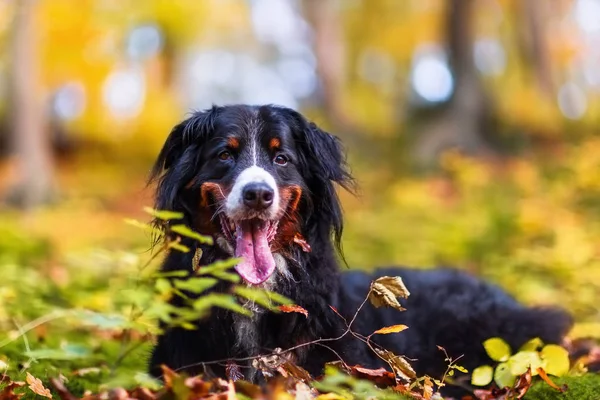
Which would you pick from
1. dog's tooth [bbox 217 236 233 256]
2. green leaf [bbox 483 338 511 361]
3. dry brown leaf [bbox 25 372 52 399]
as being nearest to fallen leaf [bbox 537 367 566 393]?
green leaf [bbox 483 338 511 361]

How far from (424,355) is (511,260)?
135 inches

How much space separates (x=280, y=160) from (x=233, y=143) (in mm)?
281

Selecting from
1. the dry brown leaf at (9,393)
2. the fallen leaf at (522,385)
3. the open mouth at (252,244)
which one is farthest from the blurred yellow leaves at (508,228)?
the dry brown leaf at (9,393)

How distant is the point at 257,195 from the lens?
3445mm

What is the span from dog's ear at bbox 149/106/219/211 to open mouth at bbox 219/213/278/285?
337mm

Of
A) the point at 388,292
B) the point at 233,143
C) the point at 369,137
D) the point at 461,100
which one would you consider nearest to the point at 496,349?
the point at 388,292

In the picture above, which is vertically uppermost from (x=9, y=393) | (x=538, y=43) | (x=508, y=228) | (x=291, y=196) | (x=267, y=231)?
(x=538, y=43)

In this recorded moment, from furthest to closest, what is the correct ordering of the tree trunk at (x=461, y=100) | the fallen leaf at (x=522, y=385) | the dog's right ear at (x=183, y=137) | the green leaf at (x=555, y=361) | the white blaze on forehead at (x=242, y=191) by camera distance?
the tree trunk at (x=461, y=100)
the dog's right ear at (x=183, y=137)
the green leaf at (x=555, y=361)
the white blaze on forehead at (x=242, y=191)
the fallen leaf at (x=522, y=385)

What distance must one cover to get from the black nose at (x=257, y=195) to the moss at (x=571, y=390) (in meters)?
1.64

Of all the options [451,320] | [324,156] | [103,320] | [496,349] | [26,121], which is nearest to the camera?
[103,320]

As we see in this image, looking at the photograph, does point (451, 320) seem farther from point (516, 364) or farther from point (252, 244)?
point (252, 244)

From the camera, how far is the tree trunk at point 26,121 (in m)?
15.3

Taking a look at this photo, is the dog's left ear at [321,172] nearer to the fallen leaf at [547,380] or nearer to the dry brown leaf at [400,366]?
the dry brown leaf at [400,366]

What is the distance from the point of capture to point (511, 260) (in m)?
7.45
